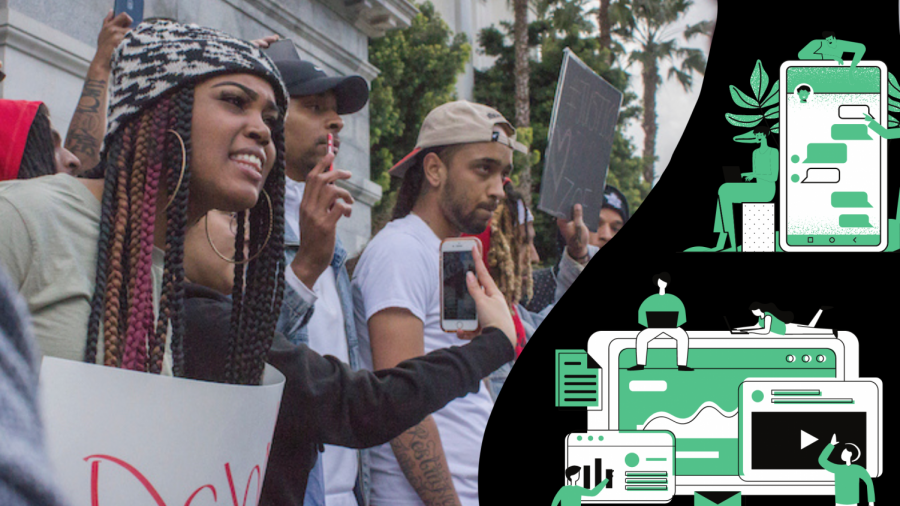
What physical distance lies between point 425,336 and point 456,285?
0.47 ft

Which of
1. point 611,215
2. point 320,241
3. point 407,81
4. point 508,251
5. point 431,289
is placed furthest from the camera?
point 407,81

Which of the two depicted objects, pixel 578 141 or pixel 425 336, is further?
pixel 578 141

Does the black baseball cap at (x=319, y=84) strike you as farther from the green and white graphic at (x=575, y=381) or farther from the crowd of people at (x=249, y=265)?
the green and white graphic at (x=575, y=381)

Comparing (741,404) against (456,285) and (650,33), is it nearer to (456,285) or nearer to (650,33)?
(456,285)

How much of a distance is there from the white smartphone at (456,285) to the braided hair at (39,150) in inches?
27.0

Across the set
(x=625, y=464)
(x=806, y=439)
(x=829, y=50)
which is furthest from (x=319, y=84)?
(x=829, y=50)

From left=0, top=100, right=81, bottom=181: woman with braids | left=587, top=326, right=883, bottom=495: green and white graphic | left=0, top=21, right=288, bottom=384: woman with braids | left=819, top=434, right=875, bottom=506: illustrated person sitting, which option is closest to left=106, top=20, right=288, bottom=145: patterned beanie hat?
left=0, top=21, right=288, bottom=384: woman with braids

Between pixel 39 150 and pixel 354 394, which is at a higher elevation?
pixel 39 150

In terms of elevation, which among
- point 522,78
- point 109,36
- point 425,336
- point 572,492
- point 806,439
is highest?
point 522,78

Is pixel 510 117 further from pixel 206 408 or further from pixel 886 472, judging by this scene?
pixel 206 408

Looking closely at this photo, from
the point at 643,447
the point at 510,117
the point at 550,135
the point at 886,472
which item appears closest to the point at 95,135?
the point at 550,135

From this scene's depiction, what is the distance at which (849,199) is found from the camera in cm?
279

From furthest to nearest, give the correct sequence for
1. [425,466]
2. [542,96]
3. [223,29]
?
[542,96] → [223,29] → [425,466]

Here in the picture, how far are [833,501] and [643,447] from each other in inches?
24.5
